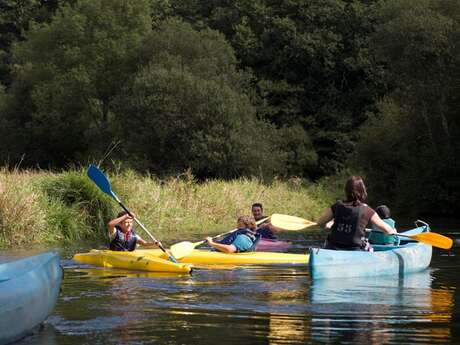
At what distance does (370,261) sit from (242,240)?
2823 mm

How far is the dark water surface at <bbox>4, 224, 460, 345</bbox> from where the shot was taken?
8445 mm

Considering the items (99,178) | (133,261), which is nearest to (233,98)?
(99,178)

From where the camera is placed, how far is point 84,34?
48688 millimetres

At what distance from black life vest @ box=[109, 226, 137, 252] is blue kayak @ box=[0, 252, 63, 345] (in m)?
5.64

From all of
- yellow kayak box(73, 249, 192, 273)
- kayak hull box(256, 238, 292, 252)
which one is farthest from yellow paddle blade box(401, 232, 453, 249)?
yellow kayak box(73, 249, 192, 273)

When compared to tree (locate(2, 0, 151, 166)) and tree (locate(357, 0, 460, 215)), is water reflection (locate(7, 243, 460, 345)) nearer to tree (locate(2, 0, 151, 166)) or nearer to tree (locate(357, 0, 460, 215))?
tree (locate(357, 0, 460, 215))

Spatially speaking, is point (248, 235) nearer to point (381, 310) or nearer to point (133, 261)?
point (133, 261)

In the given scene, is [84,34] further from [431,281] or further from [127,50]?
[431,281]

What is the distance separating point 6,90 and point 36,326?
50945 millimetres

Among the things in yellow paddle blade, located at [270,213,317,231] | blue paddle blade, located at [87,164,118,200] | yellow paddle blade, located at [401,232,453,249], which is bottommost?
yellow paddle blade, located at [401,232,453,249]

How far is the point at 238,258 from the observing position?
1453cm

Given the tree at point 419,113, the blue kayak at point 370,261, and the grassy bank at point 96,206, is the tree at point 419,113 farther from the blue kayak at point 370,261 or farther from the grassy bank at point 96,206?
the blue kayak at point 370,261

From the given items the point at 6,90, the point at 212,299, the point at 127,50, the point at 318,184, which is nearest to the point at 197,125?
the point at 318,184

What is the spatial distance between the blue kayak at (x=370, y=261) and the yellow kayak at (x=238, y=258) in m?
1.30
